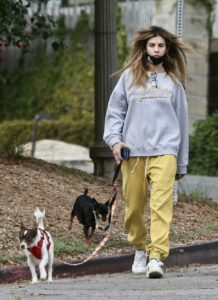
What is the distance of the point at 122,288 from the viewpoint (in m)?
7.62

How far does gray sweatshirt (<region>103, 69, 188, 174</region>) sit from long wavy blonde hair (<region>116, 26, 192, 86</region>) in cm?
6

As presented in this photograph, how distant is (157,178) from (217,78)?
19.7 metres

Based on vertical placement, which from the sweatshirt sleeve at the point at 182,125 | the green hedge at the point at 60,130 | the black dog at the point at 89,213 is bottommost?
the green hedge at the point at 60,130

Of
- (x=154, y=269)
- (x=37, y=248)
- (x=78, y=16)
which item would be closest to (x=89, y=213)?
(x=154, y=269)

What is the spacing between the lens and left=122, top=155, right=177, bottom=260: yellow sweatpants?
8008 mm

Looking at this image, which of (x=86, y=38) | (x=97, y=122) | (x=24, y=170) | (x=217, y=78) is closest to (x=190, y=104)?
(x=217, y=78)

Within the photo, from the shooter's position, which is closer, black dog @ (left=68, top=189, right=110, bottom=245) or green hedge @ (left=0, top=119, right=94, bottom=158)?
black dog @ (left=68, top=189, right=110, bottom=245)

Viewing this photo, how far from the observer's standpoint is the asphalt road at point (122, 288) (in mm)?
7152

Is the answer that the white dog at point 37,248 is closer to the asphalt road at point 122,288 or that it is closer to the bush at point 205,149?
the asphalt road at point 122,288

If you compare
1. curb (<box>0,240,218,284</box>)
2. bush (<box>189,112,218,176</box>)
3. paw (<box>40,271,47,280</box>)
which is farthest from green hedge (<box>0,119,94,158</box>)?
paw (<box>40,271,47,280</box>)

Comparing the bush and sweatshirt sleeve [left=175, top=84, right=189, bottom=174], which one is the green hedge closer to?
the bush

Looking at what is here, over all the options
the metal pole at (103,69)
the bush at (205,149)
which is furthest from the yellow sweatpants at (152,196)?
the bush at (205,149)

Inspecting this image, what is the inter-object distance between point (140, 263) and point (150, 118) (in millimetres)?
1271

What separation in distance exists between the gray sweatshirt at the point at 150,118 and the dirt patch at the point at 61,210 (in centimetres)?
127
